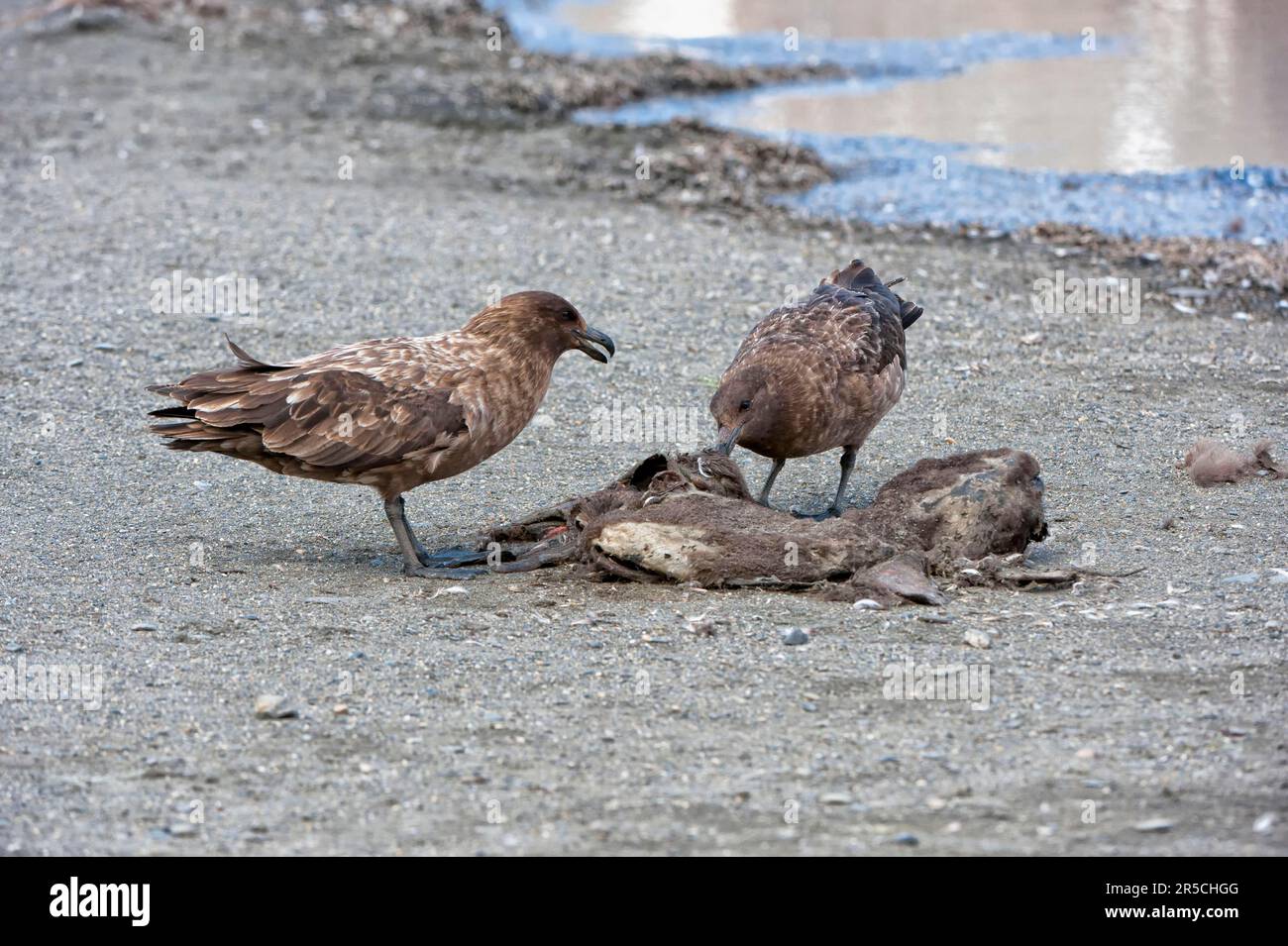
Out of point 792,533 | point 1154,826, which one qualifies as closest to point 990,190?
point 792,533

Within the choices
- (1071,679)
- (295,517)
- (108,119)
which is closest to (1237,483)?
(1071,679)

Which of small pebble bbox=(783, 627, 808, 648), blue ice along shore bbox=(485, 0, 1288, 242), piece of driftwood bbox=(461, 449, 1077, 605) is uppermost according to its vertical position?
blue ice along shore bbox=(485, 0, 1288, 242)

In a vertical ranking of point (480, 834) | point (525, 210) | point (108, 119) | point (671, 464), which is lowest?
point (480, 834)

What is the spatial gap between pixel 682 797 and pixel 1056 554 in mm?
2789

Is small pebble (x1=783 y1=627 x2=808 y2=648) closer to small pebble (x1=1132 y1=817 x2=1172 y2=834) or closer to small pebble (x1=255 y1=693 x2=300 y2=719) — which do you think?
small pebble (x1=1132 y1=817 x2=1172 y2=834)

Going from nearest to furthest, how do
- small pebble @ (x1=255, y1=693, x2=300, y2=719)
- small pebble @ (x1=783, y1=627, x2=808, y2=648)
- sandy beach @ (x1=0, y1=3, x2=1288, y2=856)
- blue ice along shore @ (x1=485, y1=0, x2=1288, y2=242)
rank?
sandy beach @ (x1=0, y1=3, x2=1288, y2=856), small pebble @ (x1=255, y1=693, x2=300, y2=719), small pebble @ (x1=783, y1=627, x2=808, y2=648), blue ice along shore @ (x1=485, y1=0, x2=1288, y2=242)

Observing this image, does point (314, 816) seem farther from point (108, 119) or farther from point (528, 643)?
point (108, 119)

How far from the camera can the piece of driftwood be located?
20.8 feet

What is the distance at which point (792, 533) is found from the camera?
6414mm

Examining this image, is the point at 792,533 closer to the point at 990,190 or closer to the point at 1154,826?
the point at 1154,826

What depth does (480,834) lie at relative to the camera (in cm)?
445

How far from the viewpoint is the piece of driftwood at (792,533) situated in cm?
635

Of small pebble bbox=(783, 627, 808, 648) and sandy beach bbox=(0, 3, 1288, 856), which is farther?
small pebble bbox=(783, 627, 808, 648)

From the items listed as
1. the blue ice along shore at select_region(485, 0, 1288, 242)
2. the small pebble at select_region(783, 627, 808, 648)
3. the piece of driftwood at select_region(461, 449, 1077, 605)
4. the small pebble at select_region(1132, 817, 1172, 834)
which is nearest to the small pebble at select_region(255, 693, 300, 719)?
the piece of driftwood at select_region(461, 449, 1077, 605)
